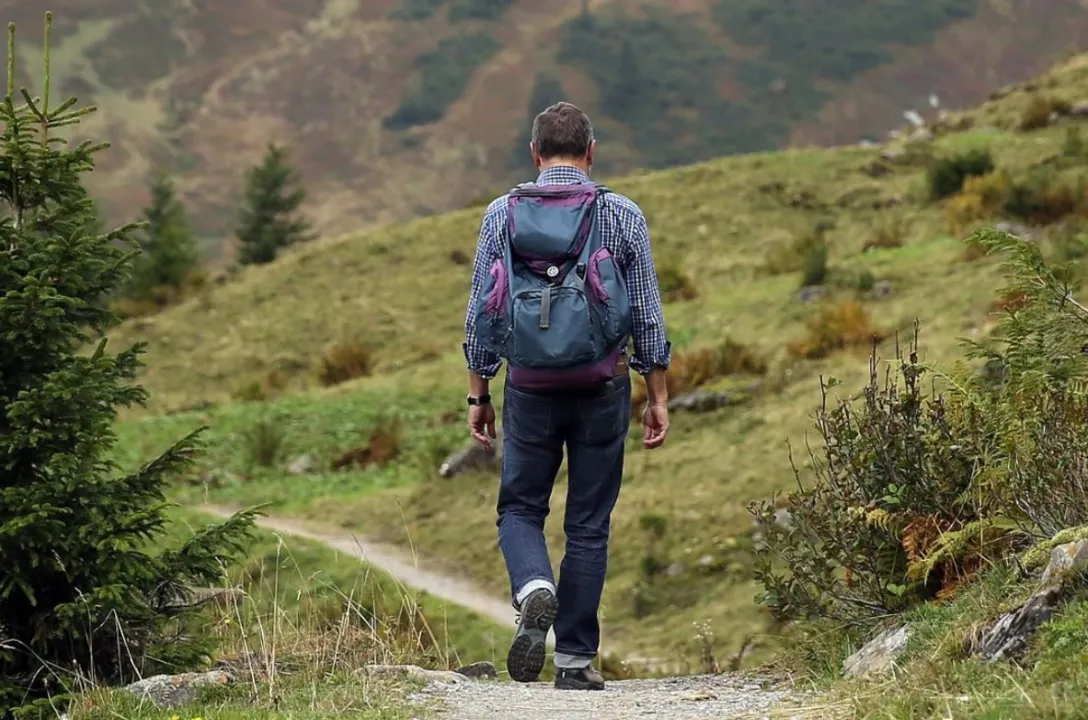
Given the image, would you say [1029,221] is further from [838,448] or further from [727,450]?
[838,448]

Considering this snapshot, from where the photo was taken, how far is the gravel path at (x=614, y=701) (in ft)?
15.6

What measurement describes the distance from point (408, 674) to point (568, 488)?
0.88 m

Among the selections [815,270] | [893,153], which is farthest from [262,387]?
[893,153]

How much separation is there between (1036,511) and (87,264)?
139 inches

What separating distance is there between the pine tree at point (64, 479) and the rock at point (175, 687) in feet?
0.93

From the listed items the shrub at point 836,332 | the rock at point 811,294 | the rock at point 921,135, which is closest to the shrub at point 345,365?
the rock at point 811,294

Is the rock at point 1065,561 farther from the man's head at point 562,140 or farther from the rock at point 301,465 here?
the rock at point 301,465

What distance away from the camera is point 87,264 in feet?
18.9

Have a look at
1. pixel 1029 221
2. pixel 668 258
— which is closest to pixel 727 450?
pixel 1029 221

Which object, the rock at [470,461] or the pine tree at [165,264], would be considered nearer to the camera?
the rock at [470,461]

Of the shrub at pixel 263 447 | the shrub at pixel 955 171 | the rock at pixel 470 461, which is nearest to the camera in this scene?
the rock at pixel 470 461

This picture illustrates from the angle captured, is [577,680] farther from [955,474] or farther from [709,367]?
[709,367]

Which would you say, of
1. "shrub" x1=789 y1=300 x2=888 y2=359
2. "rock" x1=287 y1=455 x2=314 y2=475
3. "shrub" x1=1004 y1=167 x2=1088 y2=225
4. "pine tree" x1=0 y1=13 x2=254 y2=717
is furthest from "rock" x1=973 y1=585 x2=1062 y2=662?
"shrub" x1=1004 y1=167 x2=1088 y2=225

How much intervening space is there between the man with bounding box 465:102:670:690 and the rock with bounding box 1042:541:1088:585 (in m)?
1.59
